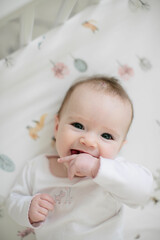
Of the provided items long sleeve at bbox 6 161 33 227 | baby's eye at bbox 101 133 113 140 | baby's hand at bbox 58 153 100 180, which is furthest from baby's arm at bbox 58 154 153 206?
long sleeve at bbox 6 161 33 227

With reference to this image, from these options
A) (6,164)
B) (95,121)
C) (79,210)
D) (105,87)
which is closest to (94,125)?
(95,121)

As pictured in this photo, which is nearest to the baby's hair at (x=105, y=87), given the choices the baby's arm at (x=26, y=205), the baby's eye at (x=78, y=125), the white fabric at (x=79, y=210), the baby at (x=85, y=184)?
the baby at (x=85, y=184)

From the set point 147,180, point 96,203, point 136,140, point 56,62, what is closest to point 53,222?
point 96,203

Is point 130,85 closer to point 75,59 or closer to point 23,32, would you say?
point 75,59

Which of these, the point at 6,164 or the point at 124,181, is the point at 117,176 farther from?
the point at 6,164

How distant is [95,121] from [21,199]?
379 mm

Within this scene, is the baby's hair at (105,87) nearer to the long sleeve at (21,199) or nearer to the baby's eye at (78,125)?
the baby's eye at (78,125)

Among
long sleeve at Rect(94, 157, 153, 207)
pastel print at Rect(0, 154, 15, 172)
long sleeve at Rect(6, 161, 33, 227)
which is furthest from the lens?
pastel print at Rect(0, 154, 15, 172)

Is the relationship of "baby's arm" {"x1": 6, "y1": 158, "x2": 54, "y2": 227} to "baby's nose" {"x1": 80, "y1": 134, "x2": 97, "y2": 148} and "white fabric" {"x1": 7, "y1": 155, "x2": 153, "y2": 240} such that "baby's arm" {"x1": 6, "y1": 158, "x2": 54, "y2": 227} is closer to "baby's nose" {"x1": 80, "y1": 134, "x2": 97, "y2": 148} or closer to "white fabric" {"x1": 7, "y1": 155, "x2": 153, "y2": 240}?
"white fabric" {"x1": 7, "y1": 155, "x2": 153, "y2": 240}

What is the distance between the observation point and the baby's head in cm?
89

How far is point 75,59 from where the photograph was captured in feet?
3.76

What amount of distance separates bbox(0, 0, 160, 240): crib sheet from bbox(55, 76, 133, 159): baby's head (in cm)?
18

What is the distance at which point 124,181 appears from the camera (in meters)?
0.80

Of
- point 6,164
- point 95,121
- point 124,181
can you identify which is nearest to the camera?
point 124,181
